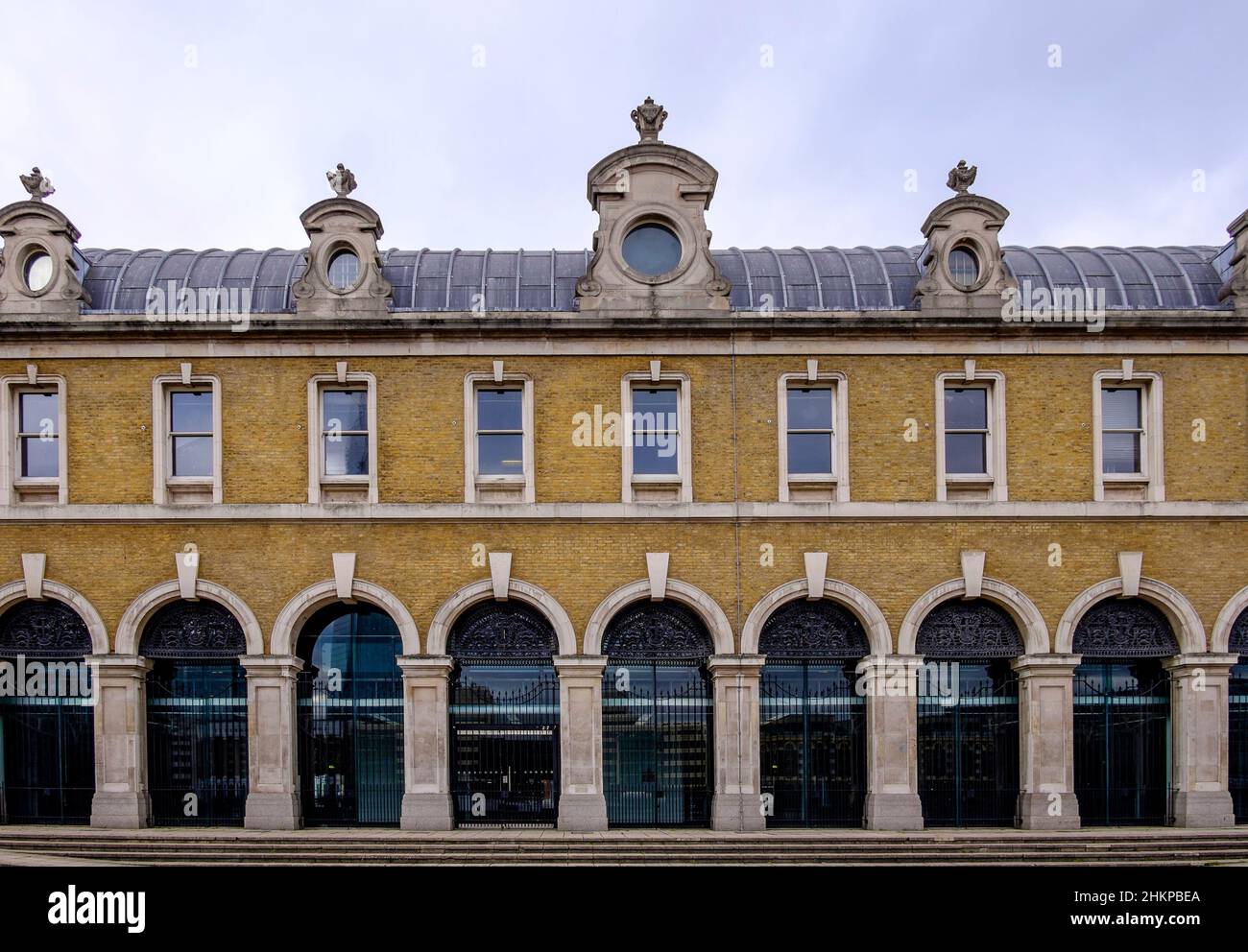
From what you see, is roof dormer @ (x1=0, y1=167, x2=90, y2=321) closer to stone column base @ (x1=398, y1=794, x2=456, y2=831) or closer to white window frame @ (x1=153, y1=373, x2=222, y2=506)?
white window frame @ (x1=153, y1=373, x2=222, y2=506)

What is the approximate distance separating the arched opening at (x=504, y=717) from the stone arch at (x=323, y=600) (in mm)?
817

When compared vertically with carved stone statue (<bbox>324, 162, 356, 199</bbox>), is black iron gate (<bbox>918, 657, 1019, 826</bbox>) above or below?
below

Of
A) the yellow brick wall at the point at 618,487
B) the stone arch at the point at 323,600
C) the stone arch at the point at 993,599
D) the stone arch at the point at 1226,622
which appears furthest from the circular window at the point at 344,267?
the stone arch at the point at 1226,622

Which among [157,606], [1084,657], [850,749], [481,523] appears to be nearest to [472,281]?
[481,523]

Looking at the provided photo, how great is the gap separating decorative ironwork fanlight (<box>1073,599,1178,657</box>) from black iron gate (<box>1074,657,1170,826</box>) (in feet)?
0.98

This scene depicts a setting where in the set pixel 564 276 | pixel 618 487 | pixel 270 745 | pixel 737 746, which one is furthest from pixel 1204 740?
pixel 270 745

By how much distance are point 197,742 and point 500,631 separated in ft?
19.4

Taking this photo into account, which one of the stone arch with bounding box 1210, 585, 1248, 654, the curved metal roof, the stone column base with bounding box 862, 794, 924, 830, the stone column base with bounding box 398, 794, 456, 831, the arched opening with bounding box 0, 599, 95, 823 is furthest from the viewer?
the curved metal roof

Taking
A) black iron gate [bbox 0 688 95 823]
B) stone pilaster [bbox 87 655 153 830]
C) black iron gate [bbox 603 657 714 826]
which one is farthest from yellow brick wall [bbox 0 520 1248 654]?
black iron gate [bbox 0 688 95 823]

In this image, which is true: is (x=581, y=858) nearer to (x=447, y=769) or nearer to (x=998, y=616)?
(x=447, y=769)

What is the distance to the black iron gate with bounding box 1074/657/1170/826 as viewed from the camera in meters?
19.8

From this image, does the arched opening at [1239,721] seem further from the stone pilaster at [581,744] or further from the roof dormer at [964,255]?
the stone pilaster at [581,744]

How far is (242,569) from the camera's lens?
19375 millimetres

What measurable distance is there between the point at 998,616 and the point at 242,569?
45.0 feet
